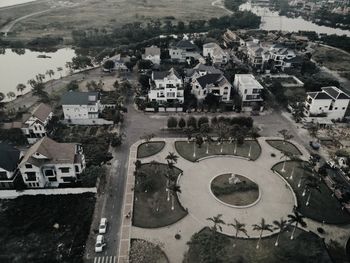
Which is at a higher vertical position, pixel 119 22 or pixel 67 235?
pixel 119 22

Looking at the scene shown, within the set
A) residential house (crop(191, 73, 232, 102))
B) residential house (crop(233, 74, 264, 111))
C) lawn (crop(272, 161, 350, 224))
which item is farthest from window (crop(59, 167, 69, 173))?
residential house (crop(233, 74, 264, 111))

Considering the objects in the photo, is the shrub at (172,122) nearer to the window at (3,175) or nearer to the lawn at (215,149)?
the lawn at (215,149)

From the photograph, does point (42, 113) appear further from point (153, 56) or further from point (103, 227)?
point (153, 56)

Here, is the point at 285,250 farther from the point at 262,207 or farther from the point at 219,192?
the point at 219,192

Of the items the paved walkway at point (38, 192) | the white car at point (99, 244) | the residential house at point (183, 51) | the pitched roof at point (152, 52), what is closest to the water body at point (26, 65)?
the pitched roof at point (152, 52)

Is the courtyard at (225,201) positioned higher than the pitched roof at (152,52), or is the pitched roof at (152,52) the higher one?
the pitched roof at (152,52)

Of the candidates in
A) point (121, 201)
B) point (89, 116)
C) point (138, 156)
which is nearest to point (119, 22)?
point (89, 116)
